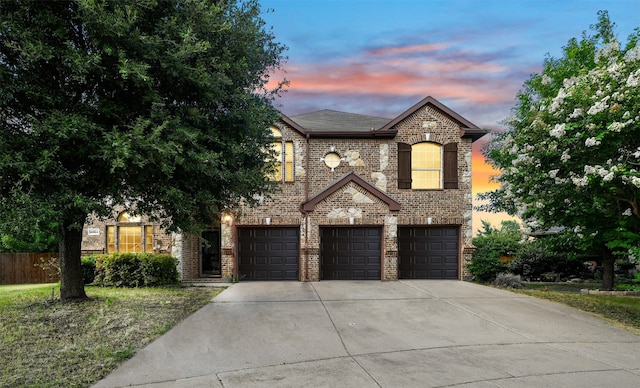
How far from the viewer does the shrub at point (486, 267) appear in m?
14.8

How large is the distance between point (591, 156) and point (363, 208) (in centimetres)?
776

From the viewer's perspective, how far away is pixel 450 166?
15.6m

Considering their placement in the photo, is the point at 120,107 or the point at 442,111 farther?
the point at 442,111

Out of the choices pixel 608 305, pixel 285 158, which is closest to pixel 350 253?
pixel 285 158

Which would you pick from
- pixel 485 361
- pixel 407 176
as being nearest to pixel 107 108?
pixel 485 361

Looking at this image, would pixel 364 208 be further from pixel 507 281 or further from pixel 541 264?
pixel 541 264

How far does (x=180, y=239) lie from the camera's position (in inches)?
603

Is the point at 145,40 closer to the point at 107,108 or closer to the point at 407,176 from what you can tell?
the point at 107,108

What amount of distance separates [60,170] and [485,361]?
828 cm

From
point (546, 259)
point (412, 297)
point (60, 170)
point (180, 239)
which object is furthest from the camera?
point (546, 259)

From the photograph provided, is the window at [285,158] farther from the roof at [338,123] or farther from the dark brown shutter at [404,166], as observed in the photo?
the dark brown shutter at [404,166]

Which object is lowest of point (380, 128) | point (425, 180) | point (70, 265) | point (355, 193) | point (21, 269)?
point (21, 269)

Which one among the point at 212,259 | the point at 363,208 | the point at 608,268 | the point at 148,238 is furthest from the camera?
the point at 212,259

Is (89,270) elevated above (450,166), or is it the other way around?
(450,166)
